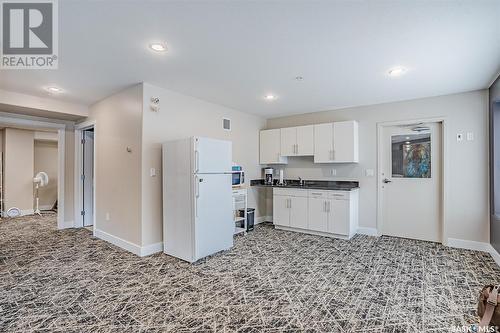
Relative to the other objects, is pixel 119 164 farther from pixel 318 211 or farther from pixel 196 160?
pixel 318 211

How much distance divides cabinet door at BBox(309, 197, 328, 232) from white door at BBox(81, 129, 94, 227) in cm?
485

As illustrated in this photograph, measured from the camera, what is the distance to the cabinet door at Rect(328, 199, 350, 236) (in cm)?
454

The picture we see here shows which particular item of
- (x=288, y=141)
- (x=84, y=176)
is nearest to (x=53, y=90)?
(x=84, y=176)

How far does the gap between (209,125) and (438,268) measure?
4.16m

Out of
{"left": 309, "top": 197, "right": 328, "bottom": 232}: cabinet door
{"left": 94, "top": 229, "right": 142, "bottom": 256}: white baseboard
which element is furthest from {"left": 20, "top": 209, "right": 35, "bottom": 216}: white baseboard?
{"left": 309, "top": 197, "right": 328, "bottom": 232}: cabinet door

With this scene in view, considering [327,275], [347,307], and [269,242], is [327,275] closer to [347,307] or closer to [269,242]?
[347,307]

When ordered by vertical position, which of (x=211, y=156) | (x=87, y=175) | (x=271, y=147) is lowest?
(x=87, y=175)

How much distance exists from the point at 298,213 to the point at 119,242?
3287mm

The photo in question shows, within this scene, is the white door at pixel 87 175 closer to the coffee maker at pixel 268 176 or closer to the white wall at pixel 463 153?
the coffee maker at pixel 268 176

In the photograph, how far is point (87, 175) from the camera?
5578 mm

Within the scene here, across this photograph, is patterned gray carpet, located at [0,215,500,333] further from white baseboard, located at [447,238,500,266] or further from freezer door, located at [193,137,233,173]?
freezer door, located at [193,137,233,173]

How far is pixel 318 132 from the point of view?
5.23 metres

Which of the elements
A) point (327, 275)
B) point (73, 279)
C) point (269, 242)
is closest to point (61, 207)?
point (73, 279)

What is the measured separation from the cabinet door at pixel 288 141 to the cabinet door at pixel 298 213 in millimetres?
1094
